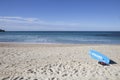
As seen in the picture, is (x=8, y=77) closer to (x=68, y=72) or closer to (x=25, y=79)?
(x=25, y=79)

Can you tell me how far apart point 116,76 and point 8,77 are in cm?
389

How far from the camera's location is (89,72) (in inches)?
188

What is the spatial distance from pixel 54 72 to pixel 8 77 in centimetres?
166

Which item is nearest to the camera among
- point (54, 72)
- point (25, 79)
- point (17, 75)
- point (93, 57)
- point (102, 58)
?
point (25, 79)

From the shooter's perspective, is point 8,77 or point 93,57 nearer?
point 8,77

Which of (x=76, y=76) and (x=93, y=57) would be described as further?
(x=93, y=57)

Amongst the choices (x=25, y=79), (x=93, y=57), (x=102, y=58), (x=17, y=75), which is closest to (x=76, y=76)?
(x=25, y=79)

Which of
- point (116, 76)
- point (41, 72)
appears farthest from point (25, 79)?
point (116, 76)

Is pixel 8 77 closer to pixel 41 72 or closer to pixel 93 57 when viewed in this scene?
pixel 41 72

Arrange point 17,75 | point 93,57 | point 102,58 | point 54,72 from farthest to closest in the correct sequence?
point 93,57
point 102,58
point 54,72
point 17,75

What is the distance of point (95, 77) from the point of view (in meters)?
4.34

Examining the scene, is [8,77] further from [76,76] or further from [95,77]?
[95,77]

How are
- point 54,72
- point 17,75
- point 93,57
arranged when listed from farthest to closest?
1. point 93,57
2. point 54,72
3. point 17,75

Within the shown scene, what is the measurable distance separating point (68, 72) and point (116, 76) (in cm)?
179
